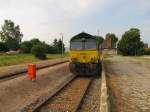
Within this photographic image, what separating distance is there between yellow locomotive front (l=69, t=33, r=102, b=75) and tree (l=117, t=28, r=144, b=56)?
88959mm

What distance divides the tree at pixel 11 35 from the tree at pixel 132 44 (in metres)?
45.9

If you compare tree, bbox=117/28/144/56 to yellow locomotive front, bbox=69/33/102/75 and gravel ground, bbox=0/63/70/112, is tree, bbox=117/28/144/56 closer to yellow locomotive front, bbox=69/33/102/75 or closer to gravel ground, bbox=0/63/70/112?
yellow locomotive front, bbox=69/33/102/75

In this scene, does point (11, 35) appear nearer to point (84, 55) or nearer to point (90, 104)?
point (84, 55)

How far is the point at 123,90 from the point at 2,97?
6.08 meters

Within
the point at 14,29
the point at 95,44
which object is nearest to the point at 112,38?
the point at 14,29

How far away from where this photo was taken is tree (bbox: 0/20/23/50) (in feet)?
347

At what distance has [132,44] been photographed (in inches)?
4237

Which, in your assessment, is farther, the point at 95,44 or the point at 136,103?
the point at 95,44

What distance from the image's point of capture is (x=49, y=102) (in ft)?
32.4

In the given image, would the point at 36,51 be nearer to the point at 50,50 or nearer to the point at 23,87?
the point at 23,87

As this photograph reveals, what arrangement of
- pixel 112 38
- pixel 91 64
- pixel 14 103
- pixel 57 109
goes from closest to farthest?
pixel 57 109 < pixel 14 103 < pixel 91 64 < pixel 112 38

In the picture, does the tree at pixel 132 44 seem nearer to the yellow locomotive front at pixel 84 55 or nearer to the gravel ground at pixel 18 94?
the yellow locomotive front at pixel 84 55

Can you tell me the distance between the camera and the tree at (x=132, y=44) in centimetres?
10794

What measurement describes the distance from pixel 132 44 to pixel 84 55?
91623mm
